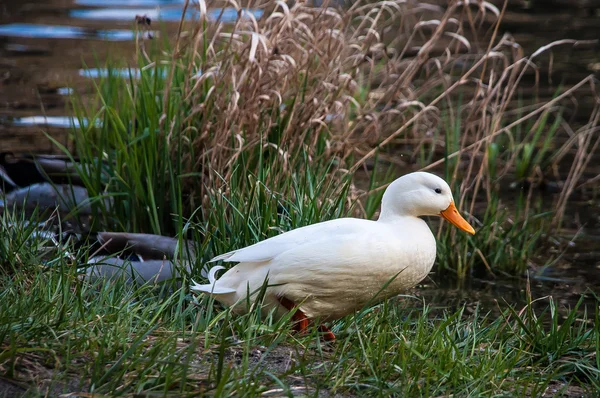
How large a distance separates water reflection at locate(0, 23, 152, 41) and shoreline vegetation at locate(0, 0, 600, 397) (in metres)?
4.72

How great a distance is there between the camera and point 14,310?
3361mm

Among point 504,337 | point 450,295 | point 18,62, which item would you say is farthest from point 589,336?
point 18,62

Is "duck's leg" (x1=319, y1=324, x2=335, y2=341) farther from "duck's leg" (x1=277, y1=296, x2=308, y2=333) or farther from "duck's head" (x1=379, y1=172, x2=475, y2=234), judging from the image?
"duck's head" (x1=379, y1=172, x2=475, y2=234)

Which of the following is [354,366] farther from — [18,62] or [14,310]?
[18,62]

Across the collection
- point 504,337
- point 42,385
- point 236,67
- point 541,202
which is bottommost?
point 541,202

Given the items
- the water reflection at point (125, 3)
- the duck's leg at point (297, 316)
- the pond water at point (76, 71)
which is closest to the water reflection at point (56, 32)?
the pond water at point (76, 71)

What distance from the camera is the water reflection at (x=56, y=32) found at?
11.9 meters

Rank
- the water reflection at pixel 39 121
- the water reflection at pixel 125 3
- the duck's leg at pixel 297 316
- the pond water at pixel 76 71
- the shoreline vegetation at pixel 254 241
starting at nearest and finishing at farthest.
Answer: the shoreline vegetation at pixel 254 241 < the duck's leg at pixel 297 316 < the pond water at pixel 76 71 < the water reflection at pixel 39 121 < the water reflection at pixel 125 3

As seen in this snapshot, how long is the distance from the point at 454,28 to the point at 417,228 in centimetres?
931

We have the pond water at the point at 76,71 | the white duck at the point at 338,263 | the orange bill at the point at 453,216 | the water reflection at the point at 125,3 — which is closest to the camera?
the white duck at the point at 338,263

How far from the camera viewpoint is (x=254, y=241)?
4574 mm

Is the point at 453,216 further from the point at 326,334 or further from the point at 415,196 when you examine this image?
the point at 326,334

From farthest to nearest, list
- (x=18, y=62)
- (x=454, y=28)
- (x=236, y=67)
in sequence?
(x=454, y=28), (x=18, y=62), (x=236, y=67)

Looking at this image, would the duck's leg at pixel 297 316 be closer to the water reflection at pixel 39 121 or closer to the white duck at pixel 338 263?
the white duck at pixel 338 263
